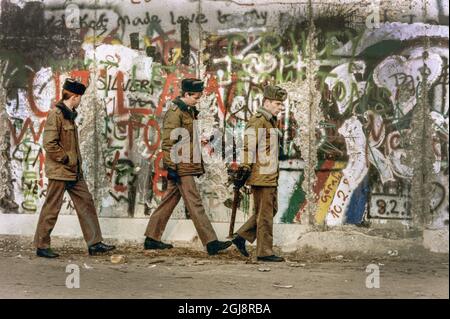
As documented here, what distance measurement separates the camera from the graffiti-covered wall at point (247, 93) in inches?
360

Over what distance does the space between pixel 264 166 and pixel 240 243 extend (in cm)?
95

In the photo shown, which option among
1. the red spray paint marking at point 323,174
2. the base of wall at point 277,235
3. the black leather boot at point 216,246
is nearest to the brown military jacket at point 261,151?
the black leather boot at point 216,246

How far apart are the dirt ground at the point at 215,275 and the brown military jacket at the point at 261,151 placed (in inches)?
36.6

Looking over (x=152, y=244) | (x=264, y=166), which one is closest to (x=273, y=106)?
(x=264, y=166)

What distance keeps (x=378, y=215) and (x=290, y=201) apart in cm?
105

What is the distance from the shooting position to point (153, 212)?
938 centimetres

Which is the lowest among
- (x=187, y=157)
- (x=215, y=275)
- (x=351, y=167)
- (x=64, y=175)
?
(x=215, y=275)

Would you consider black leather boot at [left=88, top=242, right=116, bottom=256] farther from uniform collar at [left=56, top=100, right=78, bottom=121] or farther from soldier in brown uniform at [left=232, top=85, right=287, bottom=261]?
soldier in brown uniform at [left=232, top=85, right=287, bottom=261]

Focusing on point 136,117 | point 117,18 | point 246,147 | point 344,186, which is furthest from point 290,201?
point 117,18

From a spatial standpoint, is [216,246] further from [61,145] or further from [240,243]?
[61,145]

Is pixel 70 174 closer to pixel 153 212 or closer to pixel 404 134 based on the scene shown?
pixel 153 212

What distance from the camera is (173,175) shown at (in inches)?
349

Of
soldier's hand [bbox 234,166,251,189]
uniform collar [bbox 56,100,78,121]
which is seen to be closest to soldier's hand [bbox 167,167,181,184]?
soldier's hand [bbox 234,166,251,189]

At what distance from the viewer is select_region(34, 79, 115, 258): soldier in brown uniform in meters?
8.73
